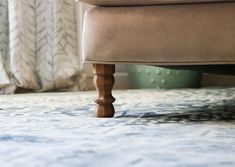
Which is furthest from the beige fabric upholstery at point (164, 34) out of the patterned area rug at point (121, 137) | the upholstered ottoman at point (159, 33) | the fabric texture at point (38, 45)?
the fabric texture at point (38, 45)

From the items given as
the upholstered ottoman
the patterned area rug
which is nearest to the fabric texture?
the patterned area rug

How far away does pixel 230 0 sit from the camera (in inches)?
42.7

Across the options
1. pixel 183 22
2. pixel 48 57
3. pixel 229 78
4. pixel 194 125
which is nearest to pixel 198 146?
pixel 194 125

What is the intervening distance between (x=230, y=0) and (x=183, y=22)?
120 millimetres

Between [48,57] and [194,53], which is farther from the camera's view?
[48,57]

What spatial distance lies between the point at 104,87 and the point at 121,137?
0.35 meters

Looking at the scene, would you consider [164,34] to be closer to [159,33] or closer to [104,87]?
[159,33]

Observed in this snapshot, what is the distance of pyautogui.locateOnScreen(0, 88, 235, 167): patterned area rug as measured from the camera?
2.37 feet

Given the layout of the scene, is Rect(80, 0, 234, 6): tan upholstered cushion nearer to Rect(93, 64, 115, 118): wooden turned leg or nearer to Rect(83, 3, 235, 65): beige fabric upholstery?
Rect(83, 3, 235, 65): beige fabric upholstery

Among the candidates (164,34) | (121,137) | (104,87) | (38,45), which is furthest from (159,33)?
(38,45)

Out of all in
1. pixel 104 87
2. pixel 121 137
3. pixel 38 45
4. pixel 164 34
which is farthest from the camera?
pixel 38 45

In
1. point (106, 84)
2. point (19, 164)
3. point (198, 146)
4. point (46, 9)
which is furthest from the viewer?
point (46, 9)

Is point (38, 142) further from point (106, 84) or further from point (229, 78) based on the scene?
point (229, 78)

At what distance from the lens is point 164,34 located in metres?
1.14
